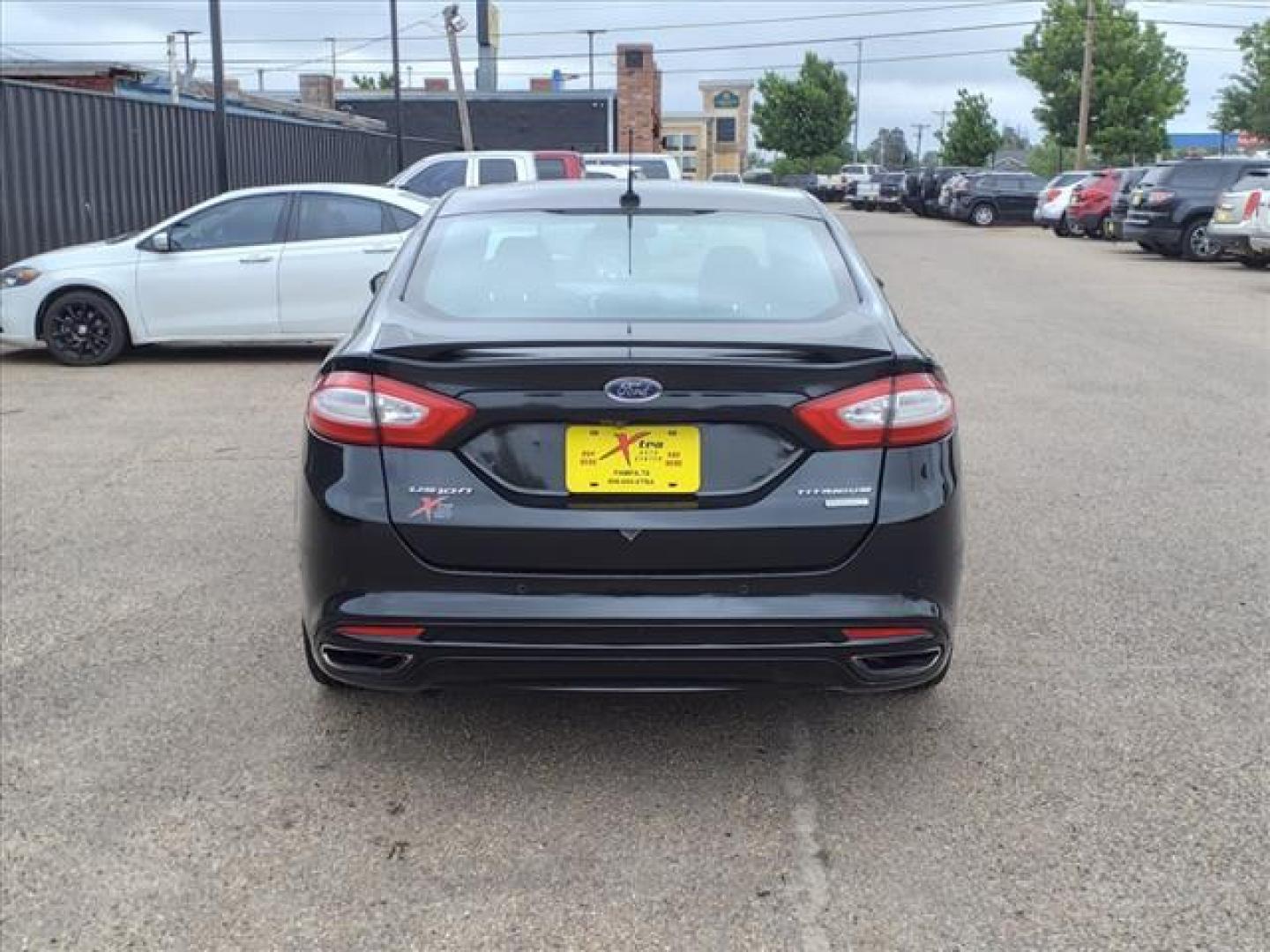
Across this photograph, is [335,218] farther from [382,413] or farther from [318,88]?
[318,88]

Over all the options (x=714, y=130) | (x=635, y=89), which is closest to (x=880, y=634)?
(x=635, y=89)

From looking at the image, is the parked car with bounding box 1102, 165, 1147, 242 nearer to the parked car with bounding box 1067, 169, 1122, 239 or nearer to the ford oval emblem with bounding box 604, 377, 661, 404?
the parked car with bounding box 1067, 169, 1122, 239

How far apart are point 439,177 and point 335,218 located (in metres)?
7.45

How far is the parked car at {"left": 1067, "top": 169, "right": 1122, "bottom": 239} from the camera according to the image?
101ft

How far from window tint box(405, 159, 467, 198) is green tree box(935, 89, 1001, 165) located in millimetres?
57653

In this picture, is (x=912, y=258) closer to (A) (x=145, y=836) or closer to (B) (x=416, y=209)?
(B) (x=416, y=209)

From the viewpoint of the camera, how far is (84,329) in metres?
11.4

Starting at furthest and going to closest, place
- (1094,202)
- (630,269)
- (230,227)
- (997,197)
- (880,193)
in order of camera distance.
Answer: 1. (880,193)
2. (997,197)
3. (1094,202)
4. (230,227)
5. (630,269)

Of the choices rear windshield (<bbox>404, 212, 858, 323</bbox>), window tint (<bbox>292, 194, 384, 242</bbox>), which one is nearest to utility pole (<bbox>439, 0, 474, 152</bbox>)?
window tint (<bbox>292, 194, 384, 242</bbox>)

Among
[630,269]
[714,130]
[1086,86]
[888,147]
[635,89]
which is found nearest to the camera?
[630,269]

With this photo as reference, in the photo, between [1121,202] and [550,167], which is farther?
[1121,202]

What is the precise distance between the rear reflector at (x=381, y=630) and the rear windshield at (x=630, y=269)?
2.87 feet

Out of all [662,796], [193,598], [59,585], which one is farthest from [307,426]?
[59,585]

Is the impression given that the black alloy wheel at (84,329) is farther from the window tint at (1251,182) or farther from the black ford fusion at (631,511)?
the window tint at (1251,182)
